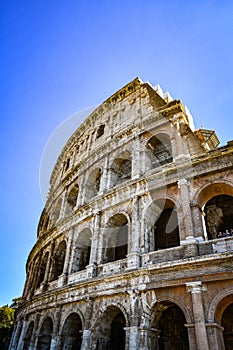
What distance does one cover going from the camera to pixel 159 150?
518 inches

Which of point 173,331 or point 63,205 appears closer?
point 173,331

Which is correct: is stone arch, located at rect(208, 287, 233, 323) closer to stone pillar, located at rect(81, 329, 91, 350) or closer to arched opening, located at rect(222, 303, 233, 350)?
arched opening, located at rect(222, 303, 233, 350)

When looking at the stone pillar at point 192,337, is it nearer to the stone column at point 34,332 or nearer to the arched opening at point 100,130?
the stone column at point 34,332

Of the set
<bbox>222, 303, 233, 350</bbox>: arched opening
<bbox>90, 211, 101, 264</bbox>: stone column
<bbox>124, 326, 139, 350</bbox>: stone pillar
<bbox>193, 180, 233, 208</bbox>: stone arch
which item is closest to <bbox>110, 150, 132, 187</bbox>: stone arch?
<bbox>90, 211, 101, 264</bbox>: stone column

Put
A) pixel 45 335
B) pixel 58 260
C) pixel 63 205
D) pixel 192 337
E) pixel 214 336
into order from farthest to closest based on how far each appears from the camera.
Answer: pixel 63 205, pixel 58 260, pixel 45 335, pixel 192 337, pixel 214 336

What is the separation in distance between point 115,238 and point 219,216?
4.26 meters

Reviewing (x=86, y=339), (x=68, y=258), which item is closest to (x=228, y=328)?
(x=86, y=339)

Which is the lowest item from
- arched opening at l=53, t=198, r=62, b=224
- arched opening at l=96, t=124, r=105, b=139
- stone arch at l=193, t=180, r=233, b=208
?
stone arch at l=193, t=180, r=233, b=208

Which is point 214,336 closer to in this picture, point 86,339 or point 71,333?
point 86,339

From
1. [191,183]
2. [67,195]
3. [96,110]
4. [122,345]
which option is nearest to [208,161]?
[191,183]

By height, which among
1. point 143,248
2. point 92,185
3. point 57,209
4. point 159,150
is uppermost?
point 159,150

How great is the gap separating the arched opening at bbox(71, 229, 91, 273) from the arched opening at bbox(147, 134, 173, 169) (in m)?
4.37

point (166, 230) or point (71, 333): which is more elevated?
point (166, 230)

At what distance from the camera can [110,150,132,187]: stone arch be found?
43.2 ft
